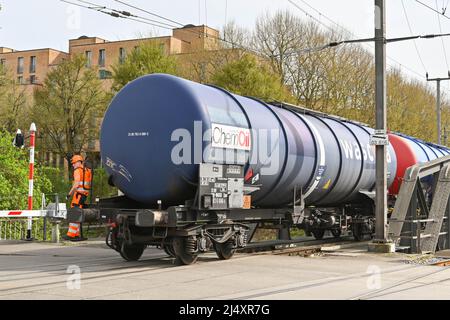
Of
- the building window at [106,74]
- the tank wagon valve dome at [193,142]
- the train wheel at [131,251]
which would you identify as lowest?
the train wheel at [131,251]

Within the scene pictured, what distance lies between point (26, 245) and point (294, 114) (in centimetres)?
766

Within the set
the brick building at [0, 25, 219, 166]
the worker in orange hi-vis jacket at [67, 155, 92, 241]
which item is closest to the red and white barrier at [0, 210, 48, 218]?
the worker in orange hi-vis jacket at [67, 155, 92, 241]

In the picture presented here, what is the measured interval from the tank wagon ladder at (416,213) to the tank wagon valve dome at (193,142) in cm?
277

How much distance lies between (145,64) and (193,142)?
21012 mm

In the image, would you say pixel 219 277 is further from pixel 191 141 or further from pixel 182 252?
pixel 191 141

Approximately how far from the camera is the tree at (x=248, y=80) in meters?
27.8

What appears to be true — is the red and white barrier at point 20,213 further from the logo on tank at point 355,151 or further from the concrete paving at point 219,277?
the logo on tank at point 355,151

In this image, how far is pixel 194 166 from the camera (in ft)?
34.8

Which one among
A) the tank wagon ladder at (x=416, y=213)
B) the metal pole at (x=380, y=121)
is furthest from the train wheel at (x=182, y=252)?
the tank wagon ladder at (x=416, y=213)

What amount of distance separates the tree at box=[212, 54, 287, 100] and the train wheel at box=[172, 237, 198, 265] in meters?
17.2

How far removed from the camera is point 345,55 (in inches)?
1316

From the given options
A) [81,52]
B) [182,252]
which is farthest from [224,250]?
[81,52]

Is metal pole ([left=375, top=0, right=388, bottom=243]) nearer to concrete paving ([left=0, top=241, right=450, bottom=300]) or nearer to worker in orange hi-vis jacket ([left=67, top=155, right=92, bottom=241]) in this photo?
concrete paving ([left=0, top=241, right=450, bottom=300])
